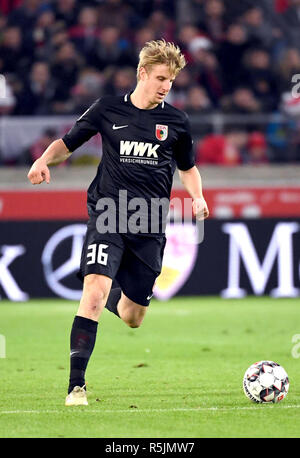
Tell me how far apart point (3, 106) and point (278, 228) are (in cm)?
472

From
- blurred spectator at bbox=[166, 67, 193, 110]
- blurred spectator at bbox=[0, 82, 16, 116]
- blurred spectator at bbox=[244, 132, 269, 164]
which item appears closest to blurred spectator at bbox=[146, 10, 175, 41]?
blurred spectator at bbox=[166, 67, 193, 110]

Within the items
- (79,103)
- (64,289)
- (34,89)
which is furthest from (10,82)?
(64,289)

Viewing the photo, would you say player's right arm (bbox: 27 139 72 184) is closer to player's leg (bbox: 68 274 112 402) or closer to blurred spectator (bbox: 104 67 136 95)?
player's leg (bbox: 68 274 112 402)

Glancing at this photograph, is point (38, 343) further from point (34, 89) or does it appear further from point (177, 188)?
point (34, 89)

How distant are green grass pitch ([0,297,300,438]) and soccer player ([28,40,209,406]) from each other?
2.46 ft

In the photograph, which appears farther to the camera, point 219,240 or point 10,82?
point 10,82

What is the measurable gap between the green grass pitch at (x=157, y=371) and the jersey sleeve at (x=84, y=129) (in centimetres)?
178

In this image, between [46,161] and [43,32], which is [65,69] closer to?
[43,32]

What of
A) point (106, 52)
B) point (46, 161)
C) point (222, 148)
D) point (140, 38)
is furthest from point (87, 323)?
point (140, 38)

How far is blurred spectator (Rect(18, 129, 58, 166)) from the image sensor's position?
635 inches

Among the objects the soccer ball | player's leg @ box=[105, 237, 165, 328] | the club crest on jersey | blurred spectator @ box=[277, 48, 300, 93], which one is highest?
blurred spectator @ box=[277, 48, 300, 93]

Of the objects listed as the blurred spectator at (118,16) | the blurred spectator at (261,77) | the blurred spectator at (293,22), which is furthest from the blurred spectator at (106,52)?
the blurred spectator at (293,22)

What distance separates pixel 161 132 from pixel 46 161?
86 cm

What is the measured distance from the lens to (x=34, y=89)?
→ 1725 cm
